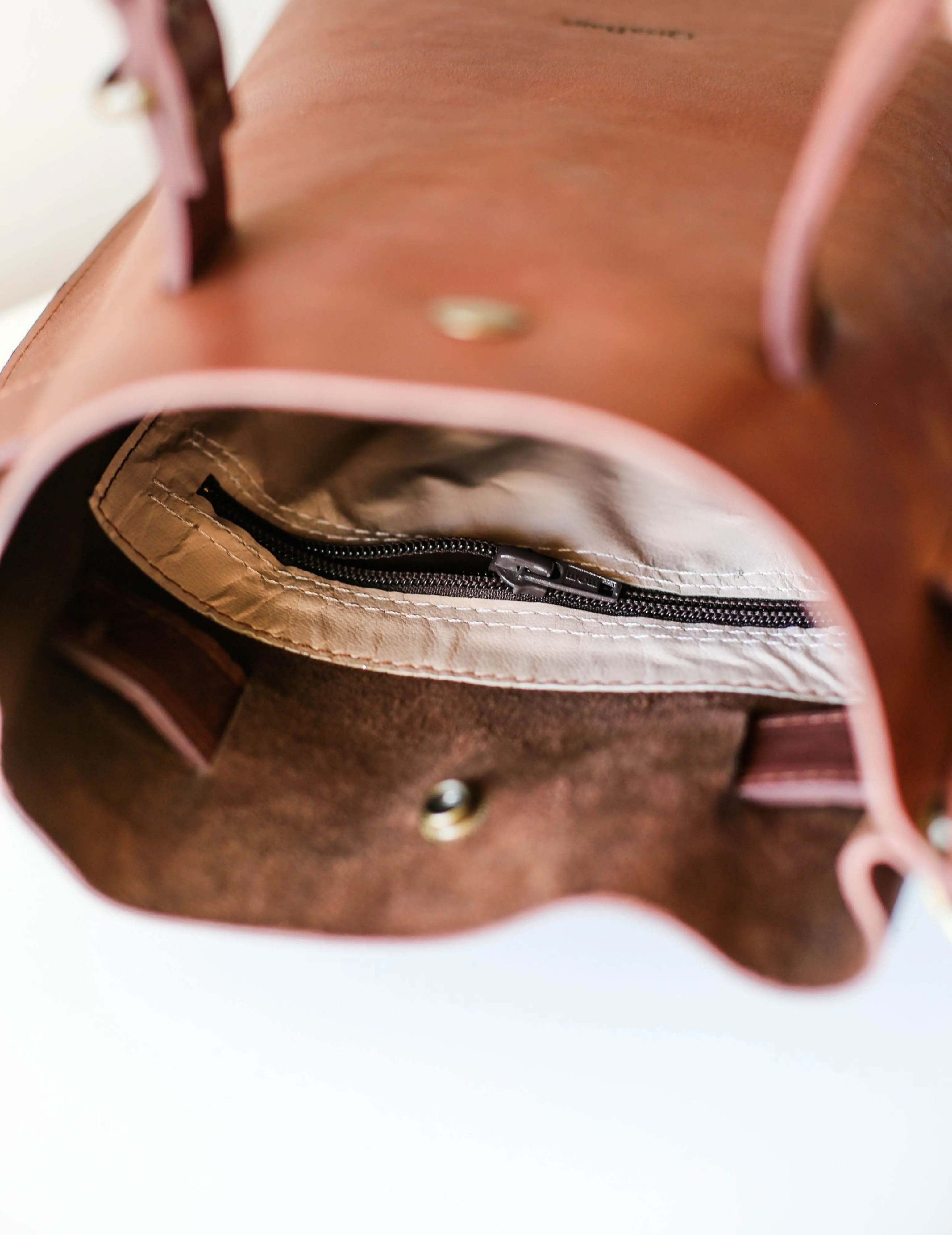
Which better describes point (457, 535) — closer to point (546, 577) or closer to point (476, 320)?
point (546, 577)

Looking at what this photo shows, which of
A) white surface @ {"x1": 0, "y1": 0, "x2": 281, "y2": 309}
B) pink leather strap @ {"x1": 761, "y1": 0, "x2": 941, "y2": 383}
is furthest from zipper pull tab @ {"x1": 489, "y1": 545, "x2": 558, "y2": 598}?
white surface @ {"x1": 0, "y1": 0, "x2": 281, "y2": 309}

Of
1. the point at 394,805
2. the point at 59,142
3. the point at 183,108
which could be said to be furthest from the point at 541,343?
the point at 59,142

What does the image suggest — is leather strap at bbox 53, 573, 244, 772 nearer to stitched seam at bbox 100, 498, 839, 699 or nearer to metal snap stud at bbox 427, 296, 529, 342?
stitched seam at bbox 100, 498, 839, 699

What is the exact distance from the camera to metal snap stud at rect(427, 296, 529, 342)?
395 mm

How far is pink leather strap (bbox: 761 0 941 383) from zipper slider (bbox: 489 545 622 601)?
0.23 m

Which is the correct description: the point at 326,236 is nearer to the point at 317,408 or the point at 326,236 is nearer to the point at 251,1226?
the point at 317,408

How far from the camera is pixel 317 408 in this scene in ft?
1.28

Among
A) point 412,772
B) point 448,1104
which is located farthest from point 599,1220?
point 412,772

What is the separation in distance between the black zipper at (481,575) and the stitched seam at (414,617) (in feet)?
0.04

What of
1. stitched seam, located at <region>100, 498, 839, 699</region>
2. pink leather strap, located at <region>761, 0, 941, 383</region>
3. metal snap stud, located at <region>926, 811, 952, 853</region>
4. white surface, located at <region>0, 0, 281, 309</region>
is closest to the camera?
pink leather strap, located at <region>761, 0, 941, 383</region>

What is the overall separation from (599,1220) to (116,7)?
0.52m

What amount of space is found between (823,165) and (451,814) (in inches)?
12.8

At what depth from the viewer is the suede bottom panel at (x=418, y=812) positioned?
1.64 feet

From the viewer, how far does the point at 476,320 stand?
0.40 metres
